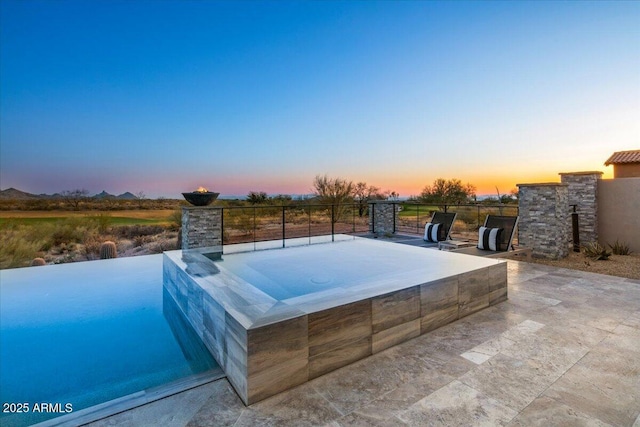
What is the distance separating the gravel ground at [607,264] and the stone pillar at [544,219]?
0.73ft

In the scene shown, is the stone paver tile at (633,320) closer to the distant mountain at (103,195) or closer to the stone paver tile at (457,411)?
the stone paver tile at (457,411)

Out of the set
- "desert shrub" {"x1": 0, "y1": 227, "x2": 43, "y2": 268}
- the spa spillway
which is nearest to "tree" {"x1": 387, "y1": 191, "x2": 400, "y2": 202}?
the spa spillway

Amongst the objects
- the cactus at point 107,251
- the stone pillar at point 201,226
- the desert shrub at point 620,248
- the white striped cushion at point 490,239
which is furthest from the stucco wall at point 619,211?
the cactus at point 107,251

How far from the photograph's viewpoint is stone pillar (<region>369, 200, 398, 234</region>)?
9.21m

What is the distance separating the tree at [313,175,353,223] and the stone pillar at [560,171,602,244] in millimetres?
7984

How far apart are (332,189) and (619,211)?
919 cm

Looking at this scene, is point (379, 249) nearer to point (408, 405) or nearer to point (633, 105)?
point (408, 405)

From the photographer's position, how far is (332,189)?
13477mm

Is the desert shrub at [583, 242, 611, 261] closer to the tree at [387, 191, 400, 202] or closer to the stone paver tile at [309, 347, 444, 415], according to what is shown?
the tree at [387, 191, 400, 202]

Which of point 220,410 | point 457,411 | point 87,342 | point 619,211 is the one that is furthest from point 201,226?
point 619,211

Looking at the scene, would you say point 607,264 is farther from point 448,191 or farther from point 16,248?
point 16,248

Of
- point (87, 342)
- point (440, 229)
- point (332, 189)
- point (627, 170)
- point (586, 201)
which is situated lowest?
point (87, 342)

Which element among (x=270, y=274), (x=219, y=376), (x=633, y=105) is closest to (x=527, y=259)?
(x=633, y=105)

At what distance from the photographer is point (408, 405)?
174 cm
